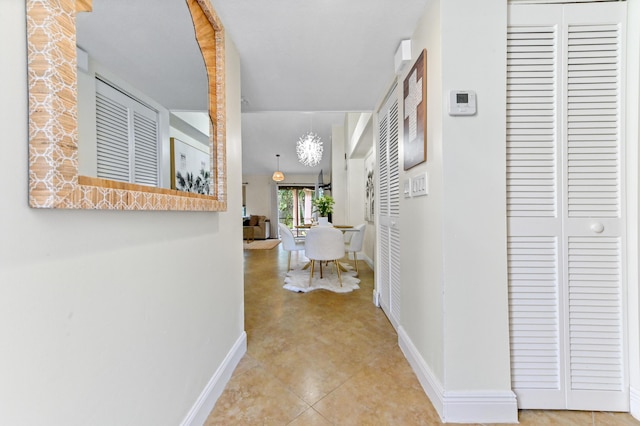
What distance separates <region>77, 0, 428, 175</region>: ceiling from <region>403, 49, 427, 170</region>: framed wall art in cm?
30

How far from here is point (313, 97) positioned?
2.58m

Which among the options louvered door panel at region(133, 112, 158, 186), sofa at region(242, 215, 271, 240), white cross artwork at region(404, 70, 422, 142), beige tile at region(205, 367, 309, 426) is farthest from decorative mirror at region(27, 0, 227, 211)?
sofa at region(242, 215, 271, 240)

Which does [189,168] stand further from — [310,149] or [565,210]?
[310,149]

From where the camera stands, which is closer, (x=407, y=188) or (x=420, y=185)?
(x=420, y=185)

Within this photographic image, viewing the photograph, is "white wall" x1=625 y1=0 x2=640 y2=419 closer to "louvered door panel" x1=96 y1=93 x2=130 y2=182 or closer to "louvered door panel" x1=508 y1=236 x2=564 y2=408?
"louvered door panel" x1=508 y1=236 x2=564 y2=408

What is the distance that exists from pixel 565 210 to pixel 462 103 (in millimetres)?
750

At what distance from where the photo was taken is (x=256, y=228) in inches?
343

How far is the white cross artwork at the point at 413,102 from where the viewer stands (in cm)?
157

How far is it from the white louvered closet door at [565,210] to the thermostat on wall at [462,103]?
0.72ft

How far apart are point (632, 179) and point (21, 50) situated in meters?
2.30

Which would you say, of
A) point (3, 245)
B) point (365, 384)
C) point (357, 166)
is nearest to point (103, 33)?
point (3, 245)

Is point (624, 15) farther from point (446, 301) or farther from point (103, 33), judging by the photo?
point (103, 33)

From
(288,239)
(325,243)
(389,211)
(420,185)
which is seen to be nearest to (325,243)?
(325,243)

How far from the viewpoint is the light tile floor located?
4.28 feet
